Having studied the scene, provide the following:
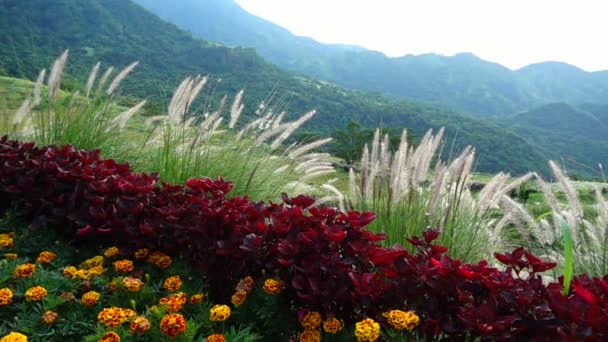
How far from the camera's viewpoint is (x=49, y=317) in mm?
1469

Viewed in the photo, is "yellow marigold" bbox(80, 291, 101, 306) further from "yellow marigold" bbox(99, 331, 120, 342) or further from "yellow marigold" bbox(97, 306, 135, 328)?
"yellow marigold" bbox(99, 331, 120, 342)

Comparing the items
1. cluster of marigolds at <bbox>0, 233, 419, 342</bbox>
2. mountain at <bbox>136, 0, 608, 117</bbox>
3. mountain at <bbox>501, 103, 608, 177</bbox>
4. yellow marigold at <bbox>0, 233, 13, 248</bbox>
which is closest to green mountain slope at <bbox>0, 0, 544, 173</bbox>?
mountain at <bbox>501, 103, 608, 177</bbox>

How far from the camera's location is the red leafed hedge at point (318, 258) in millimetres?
1391

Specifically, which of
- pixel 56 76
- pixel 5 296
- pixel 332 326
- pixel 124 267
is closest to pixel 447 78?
pixel 56 76

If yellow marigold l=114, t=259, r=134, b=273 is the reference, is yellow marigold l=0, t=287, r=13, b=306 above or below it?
below

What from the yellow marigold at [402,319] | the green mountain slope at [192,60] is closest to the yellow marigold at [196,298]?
the yellow marigold at [402,319]

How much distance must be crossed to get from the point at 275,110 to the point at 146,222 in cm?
245

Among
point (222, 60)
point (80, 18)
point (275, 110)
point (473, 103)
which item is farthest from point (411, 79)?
point (275, 110)

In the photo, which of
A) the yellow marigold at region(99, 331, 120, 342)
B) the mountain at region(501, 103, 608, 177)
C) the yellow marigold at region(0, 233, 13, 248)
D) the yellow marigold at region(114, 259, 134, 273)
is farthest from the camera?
the mountain at region(501, 103, 608, 177)

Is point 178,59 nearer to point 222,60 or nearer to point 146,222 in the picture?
point 222,60

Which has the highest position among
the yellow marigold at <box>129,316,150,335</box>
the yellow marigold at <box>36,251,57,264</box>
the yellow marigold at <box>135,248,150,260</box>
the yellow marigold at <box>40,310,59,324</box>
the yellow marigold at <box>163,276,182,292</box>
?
the yellow marigold at <box>129,316,150,335</box>

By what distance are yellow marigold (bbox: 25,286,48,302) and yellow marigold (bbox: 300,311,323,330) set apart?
910mm

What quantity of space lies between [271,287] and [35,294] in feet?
2.67

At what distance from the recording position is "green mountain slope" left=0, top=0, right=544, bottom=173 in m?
49.9
